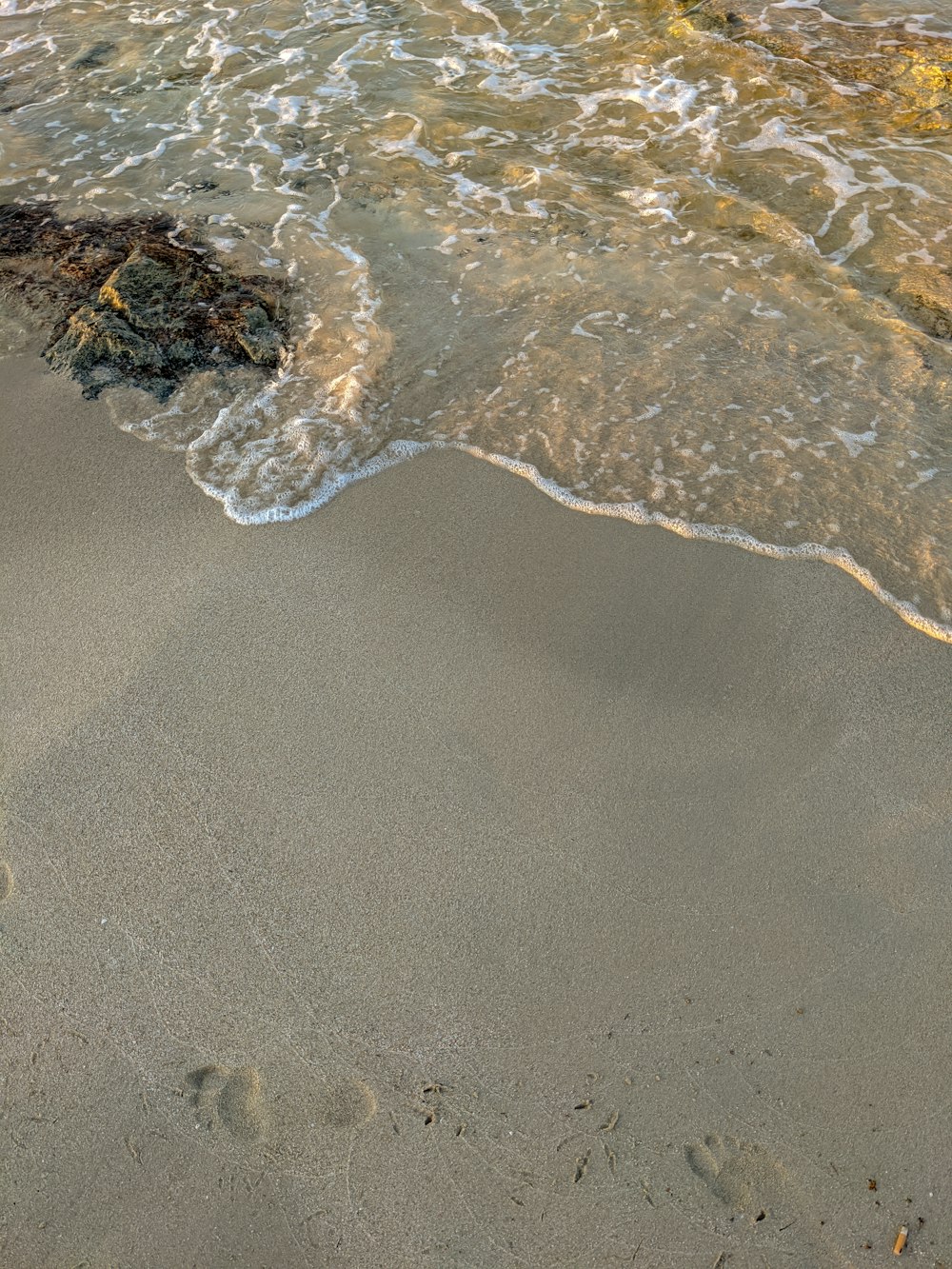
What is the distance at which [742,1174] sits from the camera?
2.22 m

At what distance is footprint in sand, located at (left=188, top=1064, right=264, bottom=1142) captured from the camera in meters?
2.31

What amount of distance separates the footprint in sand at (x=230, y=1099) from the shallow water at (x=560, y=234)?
222cm

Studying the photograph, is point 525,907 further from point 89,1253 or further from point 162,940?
point 89,1253

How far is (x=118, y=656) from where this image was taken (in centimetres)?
332

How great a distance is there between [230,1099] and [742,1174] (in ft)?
4.26

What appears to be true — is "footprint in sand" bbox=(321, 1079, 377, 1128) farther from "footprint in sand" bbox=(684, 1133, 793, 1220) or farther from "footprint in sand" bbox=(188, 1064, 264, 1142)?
"footprint in sand" bbox=(684, 1133, 793, 1220)

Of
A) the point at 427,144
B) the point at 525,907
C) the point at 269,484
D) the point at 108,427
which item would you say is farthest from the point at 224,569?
the point at 427,144

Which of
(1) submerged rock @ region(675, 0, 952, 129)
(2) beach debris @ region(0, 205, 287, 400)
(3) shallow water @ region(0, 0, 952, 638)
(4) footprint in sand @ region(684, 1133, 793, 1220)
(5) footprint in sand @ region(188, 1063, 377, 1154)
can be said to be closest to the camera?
(4) footprint in sand @ region(684, 1133, 793, 1220)

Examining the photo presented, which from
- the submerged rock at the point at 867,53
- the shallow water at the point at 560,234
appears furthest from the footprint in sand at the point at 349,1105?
the submerged rock at the point at 867,53

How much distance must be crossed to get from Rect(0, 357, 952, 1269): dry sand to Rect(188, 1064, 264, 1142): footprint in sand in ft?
0.04

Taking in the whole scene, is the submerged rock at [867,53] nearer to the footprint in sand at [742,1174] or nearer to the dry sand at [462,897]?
the dry sand at [462,897]

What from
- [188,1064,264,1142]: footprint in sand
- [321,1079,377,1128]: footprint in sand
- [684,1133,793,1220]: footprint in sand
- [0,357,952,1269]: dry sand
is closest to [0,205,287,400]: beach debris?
[0,357,952,1269]: dry sand

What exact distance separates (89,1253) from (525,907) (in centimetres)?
137

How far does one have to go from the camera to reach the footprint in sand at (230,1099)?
2312 millimetres
